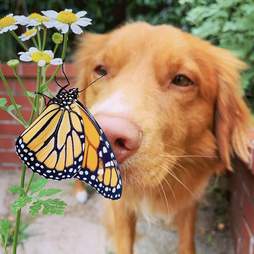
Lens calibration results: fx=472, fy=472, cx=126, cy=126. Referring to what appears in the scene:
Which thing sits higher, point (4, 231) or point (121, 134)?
point (121, 134)

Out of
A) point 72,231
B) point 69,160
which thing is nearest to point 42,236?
point 72,231

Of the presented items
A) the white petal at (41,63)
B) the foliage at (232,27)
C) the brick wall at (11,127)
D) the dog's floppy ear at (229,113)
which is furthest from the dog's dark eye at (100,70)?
the brick wall at (11,127)

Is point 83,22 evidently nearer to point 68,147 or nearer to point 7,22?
point 7,22

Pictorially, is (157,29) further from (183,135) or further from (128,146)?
(128,146)

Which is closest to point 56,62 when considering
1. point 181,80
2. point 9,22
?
point 9,22

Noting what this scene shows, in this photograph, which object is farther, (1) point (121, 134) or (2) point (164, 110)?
(2) point (164, 110)

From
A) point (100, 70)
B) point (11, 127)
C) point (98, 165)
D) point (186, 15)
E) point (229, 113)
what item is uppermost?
point (98, 165)

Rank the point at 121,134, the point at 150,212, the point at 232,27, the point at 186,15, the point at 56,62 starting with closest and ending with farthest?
the point at 56,62
the point at 121,134
the point at 232,27
the point at 150,212
the point at 186,15
